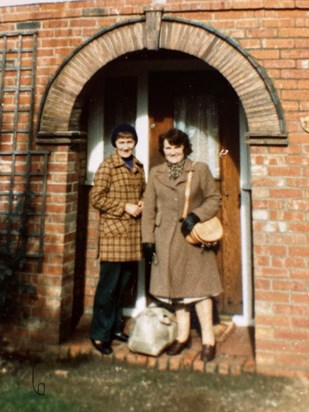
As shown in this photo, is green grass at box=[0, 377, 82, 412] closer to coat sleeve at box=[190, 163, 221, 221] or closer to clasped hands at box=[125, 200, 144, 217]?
clasped hands at box=[125, 200, 144, 217]

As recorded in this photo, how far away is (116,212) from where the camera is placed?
3459mm

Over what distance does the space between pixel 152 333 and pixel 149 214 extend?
40.9 inches

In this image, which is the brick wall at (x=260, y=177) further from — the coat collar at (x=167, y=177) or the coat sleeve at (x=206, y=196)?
the coat collar at (x=167, y=177)

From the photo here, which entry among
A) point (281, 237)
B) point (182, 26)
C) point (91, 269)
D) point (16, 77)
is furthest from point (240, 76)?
point (91, 269)

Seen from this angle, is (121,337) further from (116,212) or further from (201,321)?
(116,212)

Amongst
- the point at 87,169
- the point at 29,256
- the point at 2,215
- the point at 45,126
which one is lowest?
the point at 29,256

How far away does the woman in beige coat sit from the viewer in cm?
335

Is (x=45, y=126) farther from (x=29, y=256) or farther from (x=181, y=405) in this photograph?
(x=181, y=405)

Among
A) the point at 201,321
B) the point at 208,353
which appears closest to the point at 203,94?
the point at 201,321

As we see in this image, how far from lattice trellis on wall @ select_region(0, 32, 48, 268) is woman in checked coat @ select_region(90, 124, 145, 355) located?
0.60m

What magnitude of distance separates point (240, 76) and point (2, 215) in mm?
2546

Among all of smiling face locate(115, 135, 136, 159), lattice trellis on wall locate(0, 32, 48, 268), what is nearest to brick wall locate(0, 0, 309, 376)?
lattice trellis on wall locate(0, 32, 48, 268)

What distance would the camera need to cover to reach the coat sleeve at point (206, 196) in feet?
10.9

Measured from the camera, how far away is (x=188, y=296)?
11.0 ft
